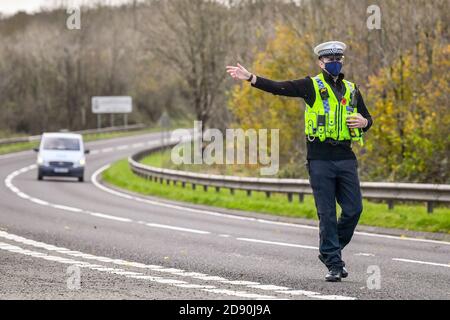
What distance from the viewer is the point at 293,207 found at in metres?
22.2

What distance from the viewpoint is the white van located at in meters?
39.0

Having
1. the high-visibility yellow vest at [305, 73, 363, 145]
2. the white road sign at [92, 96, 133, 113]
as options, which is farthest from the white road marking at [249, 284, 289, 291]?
the white road sign at [92, 96, 133, 113]

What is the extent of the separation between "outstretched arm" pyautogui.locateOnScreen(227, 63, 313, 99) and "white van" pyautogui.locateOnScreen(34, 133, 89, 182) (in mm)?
29837

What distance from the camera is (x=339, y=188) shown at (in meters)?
10.2

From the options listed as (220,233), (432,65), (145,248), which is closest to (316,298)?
(145,248)

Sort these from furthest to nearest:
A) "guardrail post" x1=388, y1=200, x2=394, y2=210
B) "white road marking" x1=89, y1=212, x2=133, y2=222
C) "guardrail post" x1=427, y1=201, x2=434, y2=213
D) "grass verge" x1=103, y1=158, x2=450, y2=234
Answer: "guardrail post" x1=388, y1=200, x2=394, y2=210
"white road marking" x1=89, y1=212, x2=133, y2=222
"guardrail post" x1=427, y1=201, x2=434, y2=213
"grass verge" x1=103, y1=158, x2=450, y2=234

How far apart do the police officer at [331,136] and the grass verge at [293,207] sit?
7.26 metres

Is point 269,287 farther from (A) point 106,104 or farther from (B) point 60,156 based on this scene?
(A) point 106,104

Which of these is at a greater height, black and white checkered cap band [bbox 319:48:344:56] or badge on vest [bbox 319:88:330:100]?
black and white checkered cap band [bbox 319:48:344:56]

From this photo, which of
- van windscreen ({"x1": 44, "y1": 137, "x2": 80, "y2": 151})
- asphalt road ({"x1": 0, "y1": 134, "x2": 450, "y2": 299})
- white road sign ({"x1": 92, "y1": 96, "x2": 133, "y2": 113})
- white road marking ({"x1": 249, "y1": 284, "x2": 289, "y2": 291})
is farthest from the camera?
white road sign ({"x1": 92, "y1": 96, "x2": 133, "y2": 113})

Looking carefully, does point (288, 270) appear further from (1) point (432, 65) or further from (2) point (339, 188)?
(1) point (432, 65)

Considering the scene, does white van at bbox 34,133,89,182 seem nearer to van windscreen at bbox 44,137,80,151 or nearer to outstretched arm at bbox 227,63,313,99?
van windscreen at bbox 44,137,80,151
